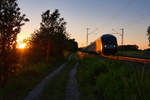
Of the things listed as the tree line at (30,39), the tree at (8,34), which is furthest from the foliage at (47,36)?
the tree at (8,34)

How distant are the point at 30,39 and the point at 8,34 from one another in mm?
23758

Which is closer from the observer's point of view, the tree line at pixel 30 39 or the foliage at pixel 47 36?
the tree line at pixel 30 39

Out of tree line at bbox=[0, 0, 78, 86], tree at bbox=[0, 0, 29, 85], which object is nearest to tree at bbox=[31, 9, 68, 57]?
tree line at bbox=[0, 0, 78, 86]

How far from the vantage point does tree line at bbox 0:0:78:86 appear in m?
10.3

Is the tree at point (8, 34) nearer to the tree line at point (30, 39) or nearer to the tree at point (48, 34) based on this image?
the tree line at point (30, 39)

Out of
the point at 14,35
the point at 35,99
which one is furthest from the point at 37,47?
the point at 35,99

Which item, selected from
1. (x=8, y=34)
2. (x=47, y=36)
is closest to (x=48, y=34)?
(x=47, y=36)

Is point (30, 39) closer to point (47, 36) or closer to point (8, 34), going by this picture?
point (47, 36)

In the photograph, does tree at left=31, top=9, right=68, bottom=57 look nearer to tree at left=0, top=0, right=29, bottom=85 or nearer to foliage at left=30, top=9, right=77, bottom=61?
foliage at left=30, top=9, right=77, bottom=61

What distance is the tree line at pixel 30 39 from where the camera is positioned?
10.3 metres

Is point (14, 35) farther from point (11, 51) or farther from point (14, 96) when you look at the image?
point (14, 96)

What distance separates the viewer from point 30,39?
111 feet

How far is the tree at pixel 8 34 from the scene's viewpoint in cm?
1027

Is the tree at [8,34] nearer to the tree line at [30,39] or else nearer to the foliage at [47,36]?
the tree line at [30,39]
